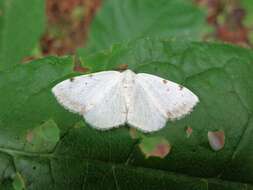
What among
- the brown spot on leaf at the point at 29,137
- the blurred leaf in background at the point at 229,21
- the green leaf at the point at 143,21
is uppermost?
the green leaf at the point at 143,21

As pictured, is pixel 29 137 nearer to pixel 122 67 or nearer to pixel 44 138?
pixel 44 138

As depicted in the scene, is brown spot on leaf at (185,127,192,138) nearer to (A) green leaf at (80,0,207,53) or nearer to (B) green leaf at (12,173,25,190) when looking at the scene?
(B) green leaf at (12,173,25,190)

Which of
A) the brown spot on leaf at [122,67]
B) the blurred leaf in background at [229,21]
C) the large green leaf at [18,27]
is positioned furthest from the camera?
the blurred leaf in background at [229,21]

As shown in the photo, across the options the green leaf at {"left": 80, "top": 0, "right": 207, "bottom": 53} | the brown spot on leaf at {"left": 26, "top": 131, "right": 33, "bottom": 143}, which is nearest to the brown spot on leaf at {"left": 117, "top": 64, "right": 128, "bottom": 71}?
the brown spot on leaf at {"left": 26, "top": 131, "right": 33, "bottom": 143}

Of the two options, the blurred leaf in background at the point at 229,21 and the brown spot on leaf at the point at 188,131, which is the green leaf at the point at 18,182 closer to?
the brown spot on leaf at the point at 188,131

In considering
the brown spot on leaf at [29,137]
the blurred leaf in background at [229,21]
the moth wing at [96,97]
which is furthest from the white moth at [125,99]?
the blurred leaf in background at [229,21]

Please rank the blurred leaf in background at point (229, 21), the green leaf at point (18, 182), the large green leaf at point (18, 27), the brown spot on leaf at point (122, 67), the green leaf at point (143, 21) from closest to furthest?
1. the green leaf at point (18, 182)
2. the brown spot on leaf at point (122, 67)
3. the large green leaf at point (18, 27)
4. the green leaf at point (143, 21)
5. the blurred leaf in background at point (229, 21)

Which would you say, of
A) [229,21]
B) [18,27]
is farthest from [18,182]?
[229,21]
